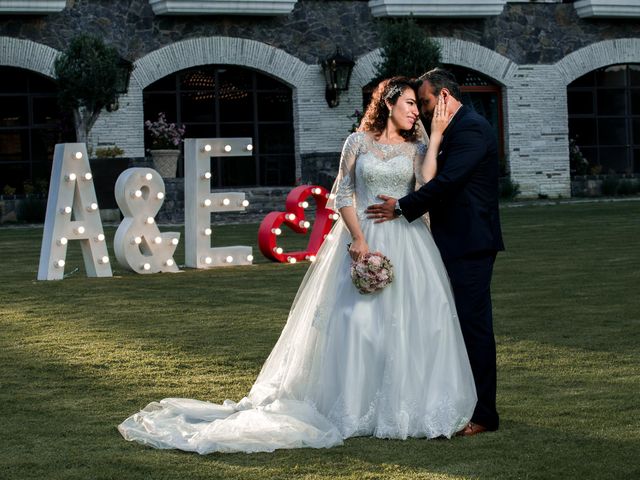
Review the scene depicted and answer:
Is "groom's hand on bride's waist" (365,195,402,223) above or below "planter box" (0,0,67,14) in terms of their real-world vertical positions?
below

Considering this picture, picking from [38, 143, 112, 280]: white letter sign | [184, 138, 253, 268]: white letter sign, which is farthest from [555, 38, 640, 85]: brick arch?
[38, 143, 112, 280]: white letter sign

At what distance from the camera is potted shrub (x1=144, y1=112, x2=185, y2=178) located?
24109 millimetres

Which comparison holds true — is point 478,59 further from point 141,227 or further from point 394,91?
point 394,91

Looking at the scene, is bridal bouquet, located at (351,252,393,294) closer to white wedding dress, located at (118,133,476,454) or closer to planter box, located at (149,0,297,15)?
white wedding dress, located at (118,133,476,454)

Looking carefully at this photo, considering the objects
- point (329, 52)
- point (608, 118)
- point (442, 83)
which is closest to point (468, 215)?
point (442, 83)

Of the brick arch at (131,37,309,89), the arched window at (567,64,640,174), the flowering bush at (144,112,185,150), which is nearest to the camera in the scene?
the flowering bush at (144,112,185,150)

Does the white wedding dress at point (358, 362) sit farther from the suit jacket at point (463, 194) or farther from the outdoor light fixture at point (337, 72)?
the outdoor light fixture at point (337, 72)

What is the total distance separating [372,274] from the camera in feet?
21.3

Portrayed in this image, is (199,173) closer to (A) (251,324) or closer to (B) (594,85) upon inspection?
(A) (251,324)

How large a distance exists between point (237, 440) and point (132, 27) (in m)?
20.1

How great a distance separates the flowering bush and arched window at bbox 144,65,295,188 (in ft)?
3.16

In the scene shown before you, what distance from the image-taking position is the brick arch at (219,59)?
25359 millimetres

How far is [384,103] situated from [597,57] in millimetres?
23306

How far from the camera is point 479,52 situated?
2806cm
